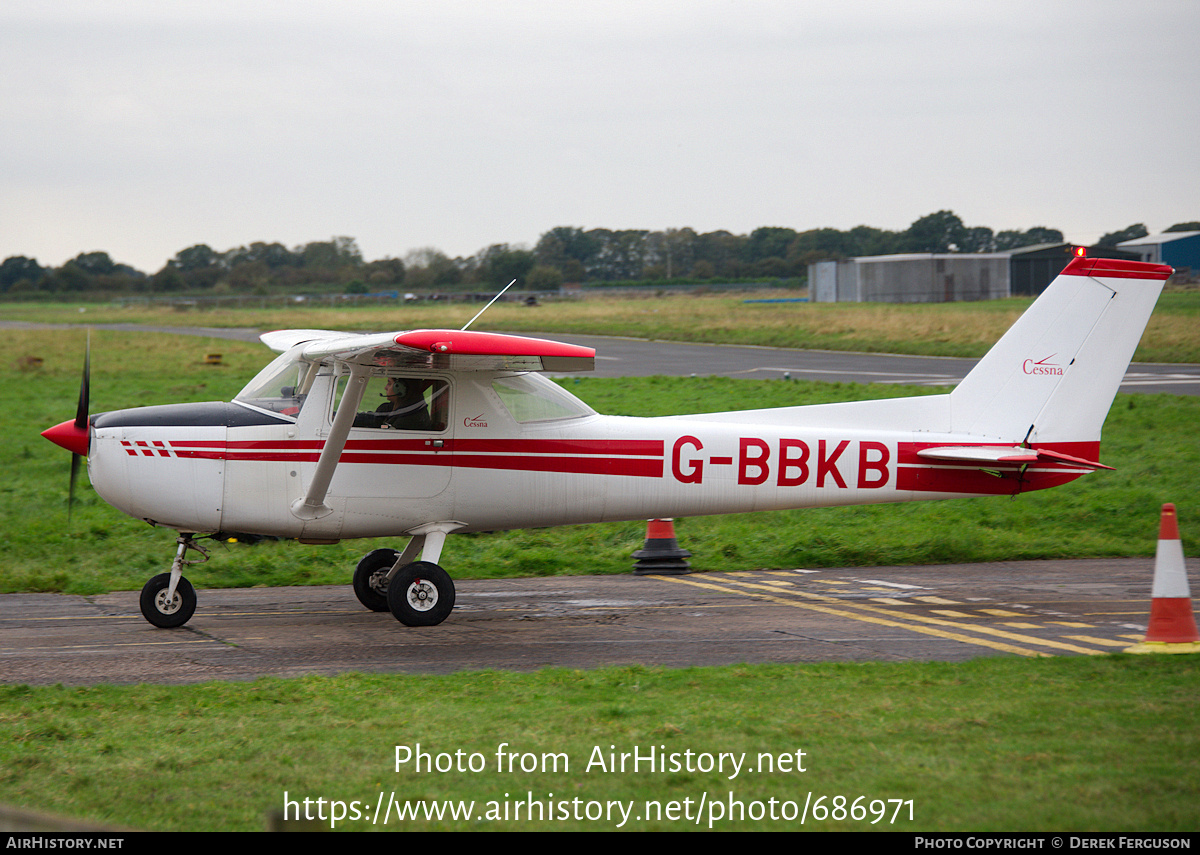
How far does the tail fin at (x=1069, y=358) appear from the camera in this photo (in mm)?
10086

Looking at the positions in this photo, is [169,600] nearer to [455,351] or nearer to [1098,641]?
[455,351]

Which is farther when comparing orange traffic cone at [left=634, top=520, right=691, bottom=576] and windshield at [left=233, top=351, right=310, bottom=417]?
orange traffic cone at [left=634, top=520, right=691, bottom=576]

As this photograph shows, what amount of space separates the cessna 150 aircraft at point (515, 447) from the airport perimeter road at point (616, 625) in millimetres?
646

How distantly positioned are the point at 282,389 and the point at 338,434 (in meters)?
1.07

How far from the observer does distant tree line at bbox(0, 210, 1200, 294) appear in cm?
9556

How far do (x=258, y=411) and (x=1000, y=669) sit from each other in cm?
642

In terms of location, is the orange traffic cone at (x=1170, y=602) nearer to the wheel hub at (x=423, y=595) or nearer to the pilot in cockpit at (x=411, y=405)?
the wheel hub at (x=423, y=595)

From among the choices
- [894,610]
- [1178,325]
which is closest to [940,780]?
[894,610]

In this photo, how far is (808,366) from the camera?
1238 inches

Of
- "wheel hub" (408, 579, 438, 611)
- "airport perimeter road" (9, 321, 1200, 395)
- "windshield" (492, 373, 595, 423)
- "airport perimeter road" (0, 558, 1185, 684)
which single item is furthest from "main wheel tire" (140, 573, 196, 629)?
"airport perimeter road" (9, 321, 1200, 395)

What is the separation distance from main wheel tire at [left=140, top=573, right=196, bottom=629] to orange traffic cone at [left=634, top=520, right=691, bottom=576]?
189 inches

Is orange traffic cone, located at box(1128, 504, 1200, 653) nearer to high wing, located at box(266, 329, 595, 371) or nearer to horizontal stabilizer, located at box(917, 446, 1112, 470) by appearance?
horizontal stabilizer, located at box(917, 446, 1112, 470)

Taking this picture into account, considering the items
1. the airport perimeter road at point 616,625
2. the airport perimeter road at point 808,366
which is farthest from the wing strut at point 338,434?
the airport perimeter road at point 808,366

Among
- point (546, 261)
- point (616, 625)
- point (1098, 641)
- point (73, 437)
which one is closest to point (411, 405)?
point (616, 625)
